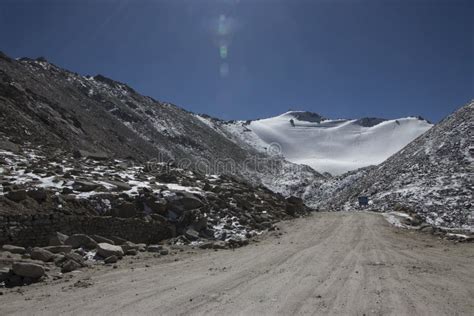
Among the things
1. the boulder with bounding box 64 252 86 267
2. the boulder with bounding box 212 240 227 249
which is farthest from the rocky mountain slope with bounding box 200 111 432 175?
the boulder with bounding box 64 252 86 267

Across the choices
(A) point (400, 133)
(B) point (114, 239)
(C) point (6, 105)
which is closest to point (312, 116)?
(A) point (400, 133)

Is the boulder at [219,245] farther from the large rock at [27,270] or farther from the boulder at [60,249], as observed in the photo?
the large rock at [27,270]

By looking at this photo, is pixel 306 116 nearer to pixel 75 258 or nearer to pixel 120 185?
pixel 120 185

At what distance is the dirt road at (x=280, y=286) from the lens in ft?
21.8

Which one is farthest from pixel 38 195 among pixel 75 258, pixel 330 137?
pixel 330 137

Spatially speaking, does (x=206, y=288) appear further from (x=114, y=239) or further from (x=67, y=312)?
(x=114, y=239)

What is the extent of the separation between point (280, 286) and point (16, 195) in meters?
9.05

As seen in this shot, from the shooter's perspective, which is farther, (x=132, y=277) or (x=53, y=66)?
(x=53, y=66)

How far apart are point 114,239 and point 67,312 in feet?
22.6

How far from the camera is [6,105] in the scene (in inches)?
1105

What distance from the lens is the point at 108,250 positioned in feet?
37.1

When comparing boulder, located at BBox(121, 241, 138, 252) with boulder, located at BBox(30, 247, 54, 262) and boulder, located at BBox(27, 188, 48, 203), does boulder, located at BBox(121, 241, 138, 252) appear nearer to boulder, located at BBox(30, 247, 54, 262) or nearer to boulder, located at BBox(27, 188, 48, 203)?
boulder, located at BBox(30, 247, 54, 262)

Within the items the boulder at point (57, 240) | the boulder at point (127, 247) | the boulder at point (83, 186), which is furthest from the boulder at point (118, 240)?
the boulder at point (83, 186)

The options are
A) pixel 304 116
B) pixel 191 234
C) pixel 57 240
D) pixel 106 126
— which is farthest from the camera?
pixel 304 116
